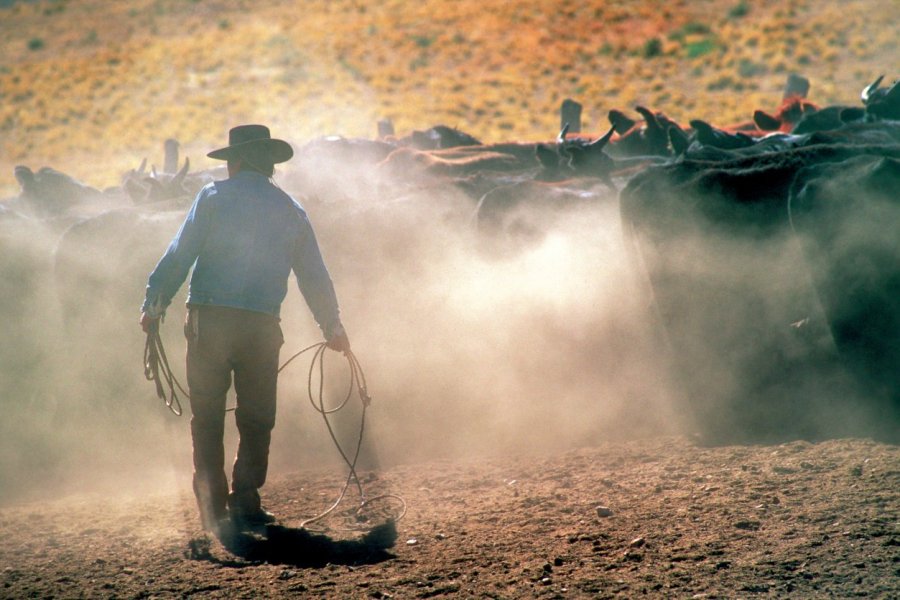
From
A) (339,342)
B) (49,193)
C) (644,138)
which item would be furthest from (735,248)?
(49,193)

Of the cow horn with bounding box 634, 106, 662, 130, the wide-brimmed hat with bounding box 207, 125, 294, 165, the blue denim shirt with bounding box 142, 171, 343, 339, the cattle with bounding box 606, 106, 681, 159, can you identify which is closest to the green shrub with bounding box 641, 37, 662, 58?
the cattle with bounding box 606, 106, 681, 159

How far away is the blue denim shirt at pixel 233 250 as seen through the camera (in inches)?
206

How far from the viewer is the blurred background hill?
37.0m

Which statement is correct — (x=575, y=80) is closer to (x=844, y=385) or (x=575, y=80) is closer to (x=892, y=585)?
(x=844, y=385)

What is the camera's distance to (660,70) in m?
41.3

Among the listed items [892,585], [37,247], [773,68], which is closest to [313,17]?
[773,68]

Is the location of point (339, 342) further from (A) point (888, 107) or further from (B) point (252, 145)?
→ (A) point (888, 107)

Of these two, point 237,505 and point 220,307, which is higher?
point 220,307

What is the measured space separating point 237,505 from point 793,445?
3567mm

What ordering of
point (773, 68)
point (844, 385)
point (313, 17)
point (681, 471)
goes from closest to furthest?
1. point (681, 471)
2. point (844, 385)
3. point (773, 68)
4. point (313, 17)

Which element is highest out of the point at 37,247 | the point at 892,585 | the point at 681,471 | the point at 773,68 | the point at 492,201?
the point at 773,68

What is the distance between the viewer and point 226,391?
5.34 metres

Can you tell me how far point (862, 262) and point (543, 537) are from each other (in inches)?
136

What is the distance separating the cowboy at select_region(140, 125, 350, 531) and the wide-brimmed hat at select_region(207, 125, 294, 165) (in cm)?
2
